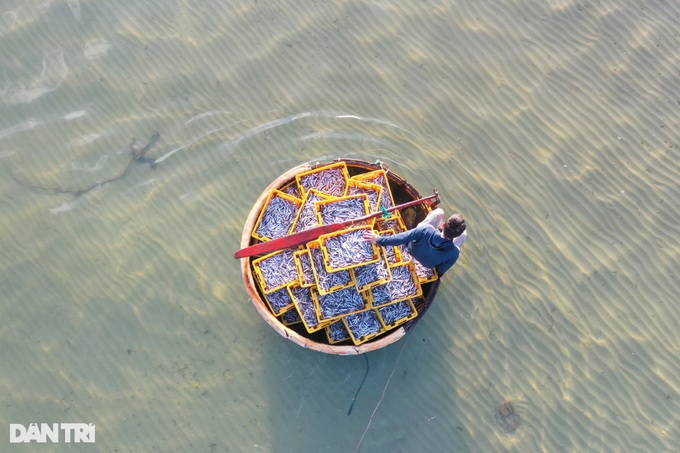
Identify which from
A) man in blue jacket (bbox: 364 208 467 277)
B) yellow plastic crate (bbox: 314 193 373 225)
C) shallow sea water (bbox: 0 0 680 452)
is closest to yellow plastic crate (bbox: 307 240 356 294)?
yellow plastic crate (bbox: 314 193 373 225)

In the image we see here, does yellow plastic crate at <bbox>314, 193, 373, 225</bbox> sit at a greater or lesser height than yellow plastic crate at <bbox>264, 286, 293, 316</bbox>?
greater

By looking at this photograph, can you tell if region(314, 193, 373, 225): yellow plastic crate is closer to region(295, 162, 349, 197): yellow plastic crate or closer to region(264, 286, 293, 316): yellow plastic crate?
region(295, 162, 349, 197): yellow plastic crate

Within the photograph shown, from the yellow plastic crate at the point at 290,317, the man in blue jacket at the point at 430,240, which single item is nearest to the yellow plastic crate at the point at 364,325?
the yellow plastic crate at the point at 290,317

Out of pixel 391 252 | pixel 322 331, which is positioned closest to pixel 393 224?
pixel 391 252

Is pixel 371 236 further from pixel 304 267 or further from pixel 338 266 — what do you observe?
pixel 304 267

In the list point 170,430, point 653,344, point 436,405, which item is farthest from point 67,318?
point 653,344

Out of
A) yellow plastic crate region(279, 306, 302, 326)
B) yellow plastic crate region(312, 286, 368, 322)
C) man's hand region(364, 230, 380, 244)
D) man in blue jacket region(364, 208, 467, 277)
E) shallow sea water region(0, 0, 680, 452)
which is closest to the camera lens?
man in blue jacket region(364, 208, 467, 277)
